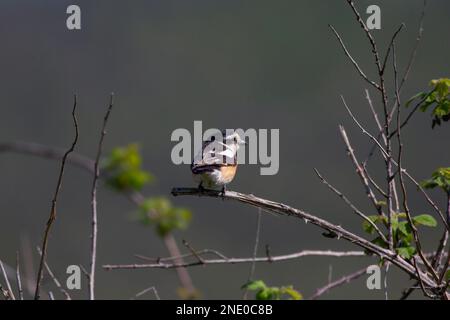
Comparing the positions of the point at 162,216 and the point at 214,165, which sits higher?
the point at 214,165

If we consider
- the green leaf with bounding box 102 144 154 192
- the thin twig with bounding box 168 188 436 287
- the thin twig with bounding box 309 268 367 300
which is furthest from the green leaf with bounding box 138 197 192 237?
the thin twig with bounding box 309 268 367 300

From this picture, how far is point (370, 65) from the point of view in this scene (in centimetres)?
1078

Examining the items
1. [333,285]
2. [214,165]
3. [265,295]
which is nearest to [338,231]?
[265,295]

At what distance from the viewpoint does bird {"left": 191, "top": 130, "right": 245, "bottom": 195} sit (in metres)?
4.05

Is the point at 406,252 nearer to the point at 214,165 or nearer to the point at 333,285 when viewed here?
the point at 333,285

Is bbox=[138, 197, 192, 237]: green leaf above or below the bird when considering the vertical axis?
below

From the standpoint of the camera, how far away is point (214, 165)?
4098 mm

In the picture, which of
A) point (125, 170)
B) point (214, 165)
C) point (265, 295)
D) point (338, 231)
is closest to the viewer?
point (125, 170)

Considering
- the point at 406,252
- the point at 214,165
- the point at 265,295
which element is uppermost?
the point at 214,165

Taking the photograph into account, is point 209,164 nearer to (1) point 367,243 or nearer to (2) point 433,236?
(1) point 367,243

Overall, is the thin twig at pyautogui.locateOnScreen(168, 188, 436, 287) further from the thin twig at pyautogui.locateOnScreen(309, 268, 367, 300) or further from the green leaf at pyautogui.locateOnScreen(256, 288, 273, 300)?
the thin twig at pyautogui.locateOnScreen(309, 268, 367, 300)

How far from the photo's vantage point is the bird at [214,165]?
4.05m

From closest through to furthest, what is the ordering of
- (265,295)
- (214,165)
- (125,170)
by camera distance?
(125,170) → (265,295) → (214,165)

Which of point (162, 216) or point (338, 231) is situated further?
point (338, 231)
